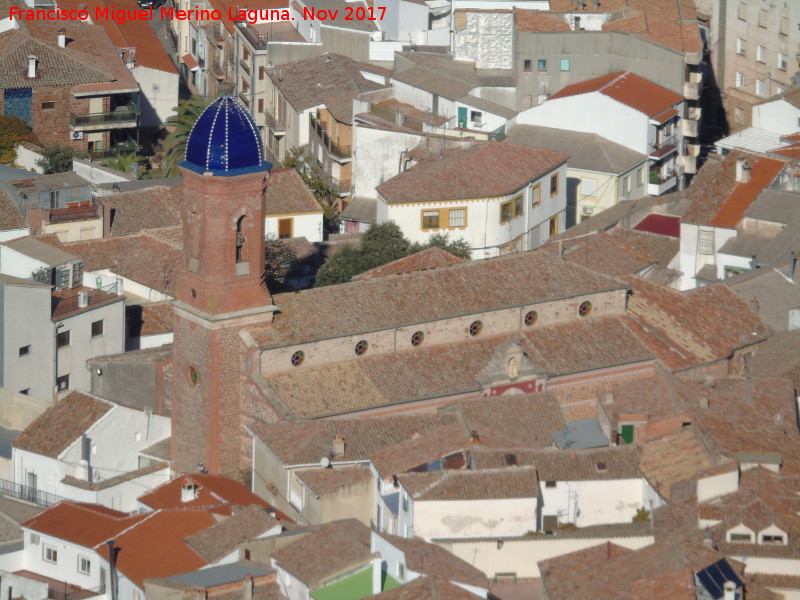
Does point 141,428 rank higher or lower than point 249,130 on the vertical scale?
lower

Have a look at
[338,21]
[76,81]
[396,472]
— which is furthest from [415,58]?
[396,472]

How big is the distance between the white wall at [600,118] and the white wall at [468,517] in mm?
36781

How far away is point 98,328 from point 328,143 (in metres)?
22.9

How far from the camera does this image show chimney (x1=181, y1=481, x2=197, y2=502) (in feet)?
232

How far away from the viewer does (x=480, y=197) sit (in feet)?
296

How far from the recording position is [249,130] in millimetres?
73000

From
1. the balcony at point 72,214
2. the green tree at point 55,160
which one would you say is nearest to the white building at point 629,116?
the balcony at point 72,214

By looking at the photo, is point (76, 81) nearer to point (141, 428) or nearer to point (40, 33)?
point (40, 33)

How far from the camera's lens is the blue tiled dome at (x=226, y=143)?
7244 centimetres

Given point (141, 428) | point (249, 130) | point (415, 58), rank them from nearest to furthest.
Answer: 1. point (249, 130)
2. point (141, 428)
3. point (415, 58)

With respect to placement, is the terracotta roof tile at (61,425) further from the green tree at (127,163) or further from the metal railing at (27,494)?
the green tree at (127,163)

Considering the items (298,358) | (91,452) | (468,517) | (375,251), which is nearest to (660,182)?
(375,251)

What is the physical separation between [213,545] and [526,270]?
57.3 feet

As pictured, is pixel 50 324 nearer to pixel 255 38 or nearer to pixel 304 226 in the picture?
pixel 304 226
